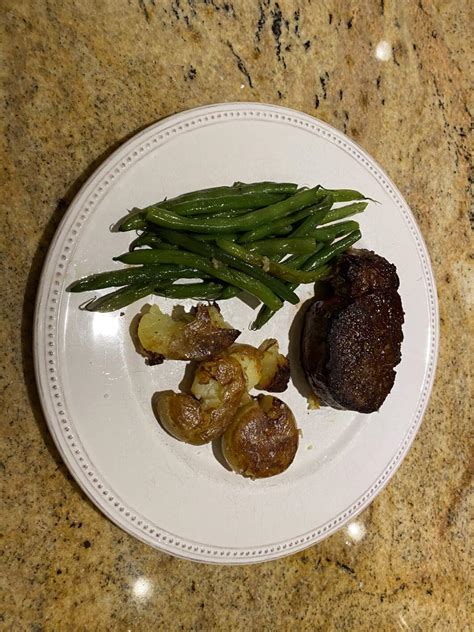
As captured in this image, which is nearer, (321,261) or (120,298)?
(120,298)

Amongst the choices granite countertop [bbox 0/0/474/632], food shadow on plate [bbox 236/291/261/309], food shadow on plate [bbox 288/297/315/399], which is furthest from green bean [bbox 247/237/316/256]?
granite countertop [bbox 0/0/474/632]

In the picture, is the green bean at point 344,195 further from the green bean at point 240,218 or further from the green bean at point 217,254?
the green bean at point 217,254

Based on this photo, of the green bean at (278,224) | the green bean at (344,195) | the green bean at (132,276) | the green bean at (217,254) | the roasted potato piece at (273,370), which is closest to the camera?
the green bean at (132,276)

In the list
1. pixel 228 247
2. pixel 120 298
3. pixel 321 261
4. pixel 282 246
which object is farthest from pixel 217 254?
pixel 321 261

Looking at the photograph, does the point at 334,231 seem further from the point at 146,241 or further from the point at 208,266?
the point at 146,241

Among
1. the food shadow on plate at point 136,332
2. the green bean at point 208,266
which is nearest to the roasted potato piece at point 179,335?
the food shadow on plate at point 136,332

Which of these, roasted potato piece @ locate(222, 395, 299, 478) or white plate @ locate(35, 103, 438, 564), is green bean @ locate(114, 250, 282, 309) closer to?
white plate @ locate(35, 103, 438, 564)

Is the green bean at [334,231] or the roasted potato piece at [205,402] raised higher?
the green bean at [334,231]
